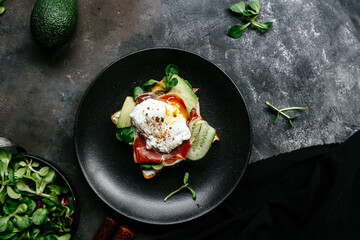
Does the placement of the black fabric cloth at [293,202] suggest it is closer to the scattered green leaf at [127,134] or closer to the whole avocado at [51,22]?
the scattered green leaf at [127,134]

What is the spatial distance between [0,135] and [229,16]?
1803mm

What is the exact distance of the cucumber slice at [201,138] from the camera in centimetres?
212

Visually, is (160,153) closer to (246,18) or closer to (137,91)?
(137,91)

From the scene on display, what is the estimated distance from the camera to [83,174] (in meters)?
2.11

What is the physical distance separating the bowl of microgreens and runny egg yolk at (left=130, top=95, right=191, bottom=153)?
1.88 feet

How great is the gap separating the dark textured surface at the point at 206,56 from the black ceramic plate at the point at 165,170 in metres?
0.17

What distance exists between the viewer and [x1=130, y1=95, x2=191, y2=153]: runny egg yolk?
2061mm

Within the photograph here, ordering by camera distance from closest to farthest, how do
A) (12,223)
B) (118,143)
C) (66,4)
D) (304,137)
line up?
(12,223)
(66,4)
(118,143)
(304,137)

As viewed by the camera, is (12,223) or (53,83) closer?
(12,223)

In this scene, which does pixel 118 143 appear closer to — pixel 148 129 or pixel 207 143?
pixel 148 129

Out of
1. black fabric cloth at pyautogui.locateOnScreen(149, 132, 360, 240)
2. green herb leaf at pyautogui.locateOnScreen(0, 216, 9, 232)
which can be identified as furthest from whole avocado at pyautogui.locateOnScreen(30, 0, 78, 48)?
black fabric cloth at pyautogui.locateOnScreen(149, 132, 360, 240)

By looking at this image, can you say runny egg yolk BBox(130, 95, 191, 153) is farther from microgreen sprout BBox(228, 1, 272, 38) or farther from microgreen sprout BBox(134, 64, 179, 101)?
microgreen sprout BBox(228, 1, 272, 38)

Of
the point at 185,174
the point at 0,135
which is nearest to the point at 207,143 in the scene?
the point at 185,174

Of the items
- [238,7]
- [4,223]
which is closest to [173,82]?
[238,7]
